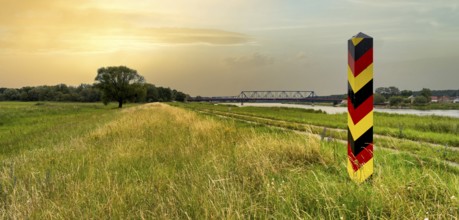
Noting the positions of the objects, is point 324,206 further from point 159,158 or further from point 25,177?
point 25,177

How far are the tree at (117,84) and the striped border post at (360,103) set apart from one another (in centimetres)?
8469

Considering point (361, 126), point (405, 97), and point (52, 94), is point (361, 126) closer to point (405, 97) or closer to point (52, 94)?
point (405, 97)

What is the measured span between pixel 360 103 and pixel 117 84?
87781mm

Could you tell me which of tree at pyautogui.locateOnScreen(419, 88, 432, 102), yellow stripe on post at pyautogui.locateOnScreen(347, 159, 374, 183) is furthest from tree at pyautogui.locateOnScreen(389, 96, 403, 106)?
yellow stripe on post at pyautogui.locateOnScreen(347, 159, 374, 183)

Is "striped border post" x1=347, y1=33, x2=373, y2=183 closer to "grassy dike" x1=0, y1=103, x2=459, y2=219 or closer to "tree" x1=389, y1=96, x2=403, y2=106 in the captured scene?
"grassy dike" x1=0, y1=103, x2=459, y2=219

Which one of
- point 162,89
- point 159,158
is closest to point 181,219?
point 159,158

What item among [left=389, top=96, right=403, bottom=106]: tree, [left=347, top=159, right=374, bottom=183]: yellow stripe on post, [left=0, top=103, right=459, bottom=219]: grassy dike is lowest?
[left=389, top=96, right=403, bottom=106]: tree

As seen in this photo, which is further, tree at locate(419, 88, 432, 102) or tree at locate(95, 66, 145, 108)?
tree at locate(419, 88, 432, 102)

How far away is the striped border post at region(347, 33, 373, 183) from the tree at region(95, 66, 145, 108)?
84693 millimetres

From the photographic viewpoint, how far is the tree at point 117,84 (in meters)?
83.4

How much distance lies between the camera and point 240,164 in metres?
5.59

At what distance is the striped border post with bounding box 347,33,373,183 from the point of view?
147 inches

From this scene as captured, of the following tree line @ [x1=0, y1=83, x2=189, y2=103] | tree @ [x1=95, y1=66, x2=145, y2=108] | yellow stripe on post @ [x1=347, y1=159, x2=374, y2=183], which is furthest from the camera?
tree line @ [x1=0, y1=83, x2=189, y2=103]

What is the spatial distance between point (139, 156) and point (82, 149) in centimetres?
268
